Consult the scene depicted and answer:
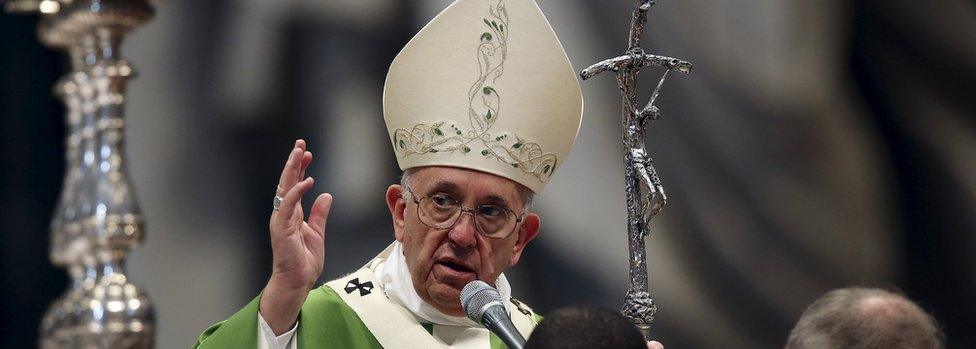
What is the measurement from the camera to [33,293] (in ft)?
7.07

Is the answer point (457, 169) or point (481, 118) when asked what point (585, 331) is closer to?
point (457, 169)

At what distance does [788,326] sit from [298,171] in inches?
127

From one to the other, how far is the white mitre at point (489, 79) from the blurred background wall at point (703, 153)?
1345 mm

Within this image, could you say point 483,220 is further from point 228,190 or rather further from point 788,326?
point 788,326

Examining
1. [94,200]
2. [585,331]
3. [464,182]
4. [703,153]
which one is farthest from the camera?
[703,153]

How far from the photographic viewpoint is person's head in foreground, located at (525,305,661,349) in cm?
198

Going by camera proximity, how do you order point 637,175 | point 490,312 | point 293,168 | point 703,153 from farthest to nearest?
point 703,153 → point 637,175 → point 293,168 → point 490,312

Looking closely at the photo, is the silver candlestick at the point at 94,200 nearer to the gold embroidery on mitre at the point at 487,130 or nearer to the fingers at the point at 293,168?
the fingers at the point at 293,168

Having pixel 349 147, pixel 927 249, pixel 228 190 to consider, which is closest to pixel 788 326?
pixel 927 249

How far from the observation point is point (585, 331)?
2000 millimetres

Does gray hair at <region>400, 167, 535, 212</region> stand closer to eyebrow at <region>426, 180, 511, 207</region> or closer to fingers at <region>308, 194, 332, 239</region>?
eyebrow at <region>426, 180, 511, 207</region>

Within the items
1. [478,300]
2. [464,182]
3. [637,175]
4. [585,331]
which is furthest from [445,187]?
[585,331]

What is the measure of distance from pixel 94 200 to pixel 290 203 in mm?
1528

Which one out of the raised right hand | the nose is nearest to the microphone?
the raised right hand
